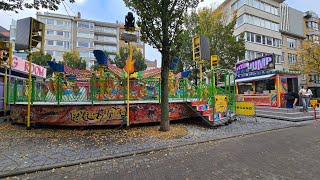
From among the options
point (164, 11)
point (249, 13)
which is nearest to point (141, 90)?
point (164, 11)

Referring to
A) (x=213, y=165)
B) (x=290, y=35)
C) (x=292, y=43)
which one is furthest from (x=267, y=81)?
(x=292, y=43)

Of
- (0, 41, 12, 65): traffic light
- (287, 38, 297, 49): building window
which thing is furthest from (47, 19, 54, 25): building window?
(287, 38, 297, 49): building window

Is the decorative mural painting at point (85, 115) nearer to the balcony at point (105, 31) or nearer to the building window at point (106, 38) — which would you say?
the building window at point (106, 38)

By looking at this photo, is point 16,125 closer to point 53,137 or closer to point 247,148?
point 53,137

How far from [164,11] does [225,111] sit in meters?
5.89

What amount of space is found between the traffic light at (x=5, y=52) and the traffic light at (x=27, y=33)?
14.5 ft

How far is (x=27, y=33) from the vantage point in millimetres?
7789

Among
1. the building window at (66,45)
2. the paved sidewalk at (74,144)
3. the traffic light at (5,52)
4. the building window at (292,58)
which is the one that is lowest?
the paved sidewalk at (74,144)

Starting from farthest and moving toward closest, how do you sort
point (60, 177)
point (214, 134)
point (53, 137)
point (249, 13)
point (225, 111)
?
point (249, 13)
point (225, 111)
point (214, 134)
point (53, 137)
point (60, 177)

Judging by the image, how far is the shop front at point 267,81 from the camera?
14.9 meters

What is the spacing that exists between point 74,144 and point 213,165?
4441 mm

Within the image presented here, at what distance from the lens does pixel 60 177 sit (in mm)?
3994

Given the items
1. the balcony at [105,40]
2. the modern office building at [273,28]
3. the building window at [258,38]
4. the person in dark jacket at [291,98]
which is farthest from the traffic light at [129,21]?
the balcony at [105,40]

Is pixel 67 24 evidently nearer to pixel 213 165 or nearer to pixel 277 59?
pixel 277 59
